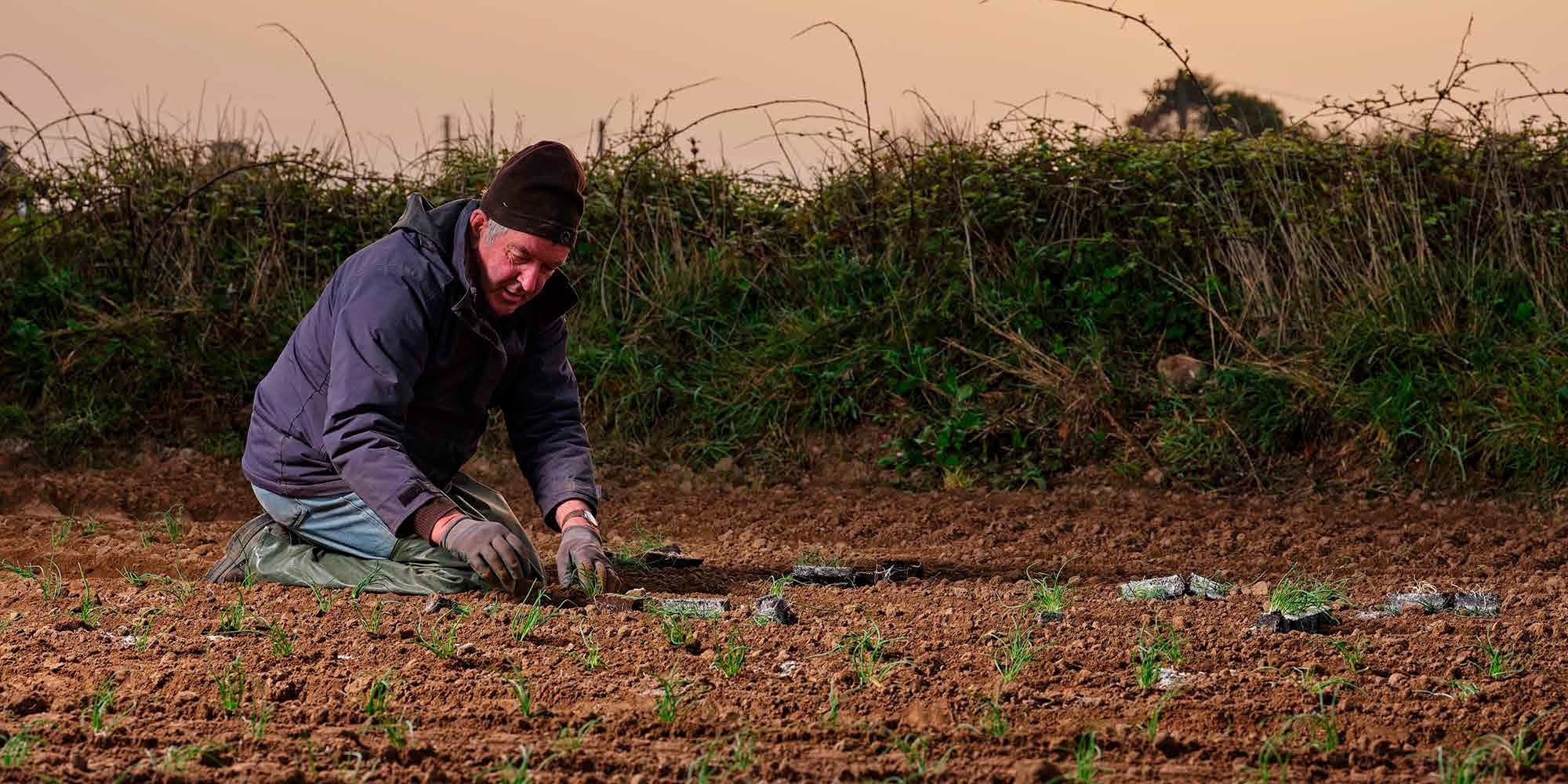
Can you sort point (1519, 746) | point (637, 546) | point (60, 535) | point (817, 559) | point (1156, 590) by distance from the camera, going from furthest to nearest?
point (60, 535)
point (637, 546)
point (817, 559)
point (1156, 590)
point (1519, 746)

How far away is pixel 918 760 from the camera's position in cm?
276

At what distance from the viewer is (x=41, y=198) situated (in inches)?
361

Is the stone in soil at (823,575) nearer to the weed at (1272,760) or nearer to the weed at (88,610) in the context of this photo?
the weed at (1272,760)

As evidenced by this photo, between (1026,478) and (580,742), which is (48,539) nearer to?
(580,742)

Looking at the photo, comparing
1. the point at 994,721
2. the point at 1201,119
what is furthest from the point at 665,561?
the point at 1201,119

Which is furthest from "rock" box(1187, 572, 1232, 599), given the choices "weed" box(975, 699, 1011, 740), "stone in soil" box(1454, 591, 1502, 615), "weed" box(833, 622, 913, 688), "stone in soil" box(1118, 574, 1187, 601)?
"weed" box(975, 699, 1011, 740)

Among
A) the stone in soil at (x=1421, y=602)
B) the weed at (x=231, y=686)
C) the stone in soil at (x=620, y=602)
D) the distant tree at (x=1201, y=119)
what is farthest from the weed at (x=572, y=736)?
the distant tree at (x=1201, y=119)

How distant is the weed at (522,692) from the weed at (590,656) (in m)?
0.18

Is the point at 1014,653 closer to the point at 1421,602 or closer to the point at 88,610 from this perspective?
the point at 1421,602

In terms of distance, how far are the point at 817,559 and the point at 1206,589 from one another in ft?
4.94

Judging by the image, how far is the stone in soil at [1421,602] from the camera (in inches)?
174

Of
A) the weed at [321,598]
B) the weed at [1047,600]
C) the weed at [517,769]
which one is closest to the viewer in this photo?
the weed at [517,769]

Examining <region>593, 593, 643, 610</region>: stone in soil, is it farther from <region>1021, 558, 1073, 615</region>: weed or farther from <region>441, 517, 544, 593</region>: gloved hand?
<region>1021, 558, 1073, 615</region>: weed

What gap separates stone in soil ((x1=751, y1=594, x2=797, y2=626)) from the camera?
4.01 metres
